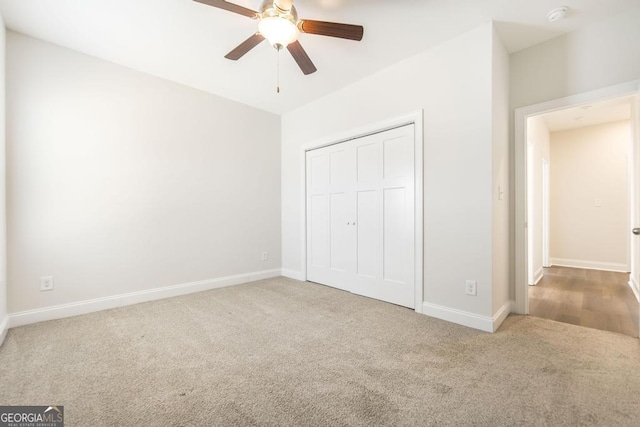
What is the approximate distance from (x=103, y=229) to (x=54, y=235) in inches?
14.5

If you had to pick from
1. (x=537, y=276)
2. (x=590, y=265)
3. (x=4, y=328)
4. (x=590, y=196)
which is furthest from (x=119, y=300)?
(x=590, y=196)

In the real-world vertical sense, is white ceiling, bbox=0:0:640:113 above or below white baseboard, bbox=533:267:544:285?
above

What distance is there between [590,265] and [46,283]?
7.71m

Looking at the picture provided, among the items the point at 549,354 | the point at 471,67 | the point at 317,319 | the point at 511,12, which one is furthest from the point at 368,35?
the point at 549,354

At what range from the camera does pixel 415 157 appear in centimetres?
283

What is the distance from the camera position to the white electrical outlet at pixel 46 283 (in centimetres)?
259

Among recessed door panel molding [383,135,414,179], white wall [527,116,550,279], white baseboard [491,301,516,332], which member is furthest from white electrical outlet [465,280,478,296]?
white wall [527,116,550,279]

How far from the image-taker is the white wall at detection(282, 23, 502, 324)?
7.76 feet

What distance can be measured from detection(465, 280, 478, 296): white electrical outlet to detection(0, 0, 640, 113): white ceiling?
2.20 m

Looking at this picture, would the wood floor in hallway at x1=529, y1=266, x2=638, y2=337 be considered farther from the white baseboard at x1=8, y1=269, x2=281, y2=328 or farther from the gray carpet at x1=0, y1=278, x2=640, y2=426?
the white baseboard at x1=8, y1=269, x2=281, y2=328

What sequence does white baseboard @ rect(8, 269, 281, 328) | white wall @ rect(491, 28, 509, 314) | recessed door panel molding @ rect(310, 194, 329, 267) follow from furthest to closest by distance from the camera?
1. recessed door panel molding @ rect(310, 194, 329, 267)
2. white baseboard @ rect(8, 269, 281, 328)
3. white wall @ rect(491, 28, 509, 314)

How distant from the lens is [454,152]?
2545 mm

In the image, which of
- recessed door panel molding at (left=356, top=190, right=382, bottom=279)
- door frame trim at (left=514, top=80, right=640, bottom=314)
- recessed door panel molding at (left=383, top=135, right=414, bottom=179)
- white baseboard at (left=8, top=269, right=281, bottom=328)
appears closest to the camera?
white baseboard at (left=8, top=269, right=281, bottom=328)

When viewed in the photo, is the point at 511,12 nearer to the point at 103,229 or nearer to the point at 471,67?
the point at 471,67
